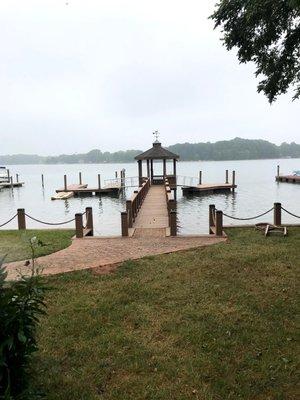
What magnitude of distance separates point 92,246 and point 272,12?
7646mm

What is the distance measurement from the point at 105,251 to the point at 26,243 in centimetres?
210

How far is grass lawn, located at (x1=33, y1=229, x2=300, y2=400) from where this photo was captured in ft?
13.5

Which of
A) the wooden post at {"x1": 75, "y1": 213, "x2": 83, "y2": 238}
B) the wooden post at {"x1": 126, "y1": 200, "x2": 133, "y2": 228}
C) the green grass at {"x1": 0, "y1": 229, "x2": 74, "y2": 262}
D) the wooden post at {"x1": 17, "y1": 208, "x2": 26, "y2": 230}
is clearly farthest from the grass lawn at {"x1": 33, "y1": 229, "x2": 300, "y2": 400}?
the wooden post at {"x1": 17, "y1": 208, "x2": 26, "y2": 230}

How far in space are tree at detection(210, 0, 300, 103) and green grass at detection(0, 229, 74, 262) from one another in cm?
726

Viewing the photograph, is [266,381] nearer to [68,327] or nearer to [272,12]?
[68,327]

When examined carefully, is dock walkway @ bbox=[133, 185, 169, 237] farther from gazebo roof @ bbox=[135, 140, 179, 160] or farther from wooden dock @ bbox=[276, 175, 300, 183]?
wooden dock @ bbox=[276, 175, 300, 183]

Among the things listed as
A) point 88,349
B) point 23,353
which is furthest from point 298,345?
point 23,353

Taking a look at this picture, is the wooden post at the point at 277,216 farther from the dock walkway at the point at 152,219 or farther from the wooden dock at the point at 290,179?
the wooden dock at the point at 290,179

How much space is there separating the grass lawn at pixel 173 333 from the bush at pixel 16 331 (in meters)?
0.96

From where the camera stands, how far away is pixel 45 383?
416cm

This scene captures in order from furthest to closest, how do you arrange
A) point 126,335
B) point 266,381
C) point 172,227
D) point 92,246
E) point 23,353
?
point 172,227, point 92,246, point 126,335, point 266,381, point 23,353

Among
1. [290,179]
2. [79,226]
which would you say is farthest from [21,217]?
[290,179]

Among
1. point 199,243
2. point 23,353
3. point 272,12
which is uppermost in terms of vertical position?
point 272,12

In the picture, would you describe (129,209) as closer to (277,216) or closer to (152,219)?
(152,219)
